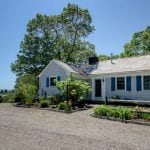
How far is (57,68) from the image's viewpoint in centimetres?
2792

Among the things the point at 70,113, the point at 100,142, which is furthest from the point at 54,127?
the point at 70,113

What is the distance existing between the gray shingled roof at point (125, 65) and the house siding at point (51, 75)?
302 cm

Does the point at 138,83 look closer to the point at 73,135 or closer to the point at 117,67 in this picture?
the point at 117,67

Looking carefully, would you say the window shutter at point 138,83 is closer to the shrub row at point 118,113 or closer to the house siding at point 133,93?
the house siding at point 133,93

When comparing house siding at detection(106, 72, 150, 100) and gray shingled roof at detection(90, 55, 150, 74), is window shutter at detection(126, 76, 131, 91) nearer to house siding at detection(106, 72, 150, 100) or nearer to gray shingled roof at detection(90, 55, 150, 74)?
house siding at detection(106, 72, 150, 100)

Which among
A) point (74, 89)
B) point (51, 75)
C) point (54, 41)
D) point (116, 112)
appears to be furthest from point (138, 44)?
point (116, 112)

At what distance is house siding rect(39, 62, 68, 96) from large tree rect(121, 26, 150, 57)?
22.8 metres

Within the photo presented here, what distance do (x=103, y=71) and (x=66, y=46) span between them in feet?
56.2

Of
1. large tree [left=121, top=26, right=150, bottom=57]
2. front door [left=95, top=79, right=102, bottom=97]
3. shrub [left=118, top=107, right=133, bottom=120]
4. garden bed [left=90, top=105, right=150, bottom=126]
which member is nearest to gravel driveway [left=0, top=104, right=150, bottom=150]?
garden bed [left=90, top=105, right=150, bottom=126]

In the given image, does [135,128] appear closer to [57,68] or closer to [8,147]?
[8,147]

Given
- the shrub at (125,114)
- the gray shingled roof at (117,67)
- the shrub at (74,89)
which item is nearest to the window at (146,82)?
the gray shingled roof at (117,67)

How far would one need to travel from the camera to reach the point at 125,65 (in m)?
24.7

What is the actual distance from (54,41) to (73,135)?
105 feet

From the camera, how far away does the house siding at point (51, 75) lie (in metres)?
27.3
